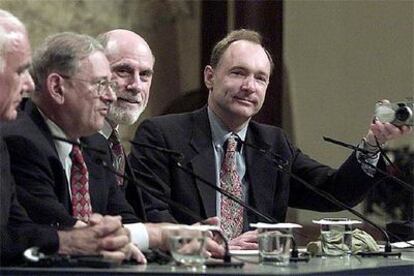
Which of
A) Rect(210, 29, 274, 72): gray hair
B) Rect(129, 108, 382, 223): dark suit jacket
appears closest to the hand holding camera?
Rect(129, 108, 382, 223): dark suit jacket

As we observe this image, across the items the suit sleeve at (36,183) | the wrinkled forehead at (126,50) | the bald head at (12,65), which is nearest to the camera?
the bald head at (12,65)

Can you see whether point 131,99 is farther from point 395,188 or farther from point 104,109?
point 395,188

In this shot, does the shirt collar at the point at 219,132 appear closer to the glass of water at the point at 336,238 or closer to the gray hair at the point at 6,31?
the glass of water at the point at 336,238

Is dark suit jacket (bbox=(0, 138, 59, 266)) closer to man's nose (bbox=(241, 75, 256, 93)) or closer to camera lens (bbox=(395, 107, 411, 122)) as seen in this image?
man's nose (bbox=(241, 75, 256, 93))

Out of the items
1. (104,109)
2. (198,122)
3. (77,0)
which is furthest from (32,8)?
(104,109)

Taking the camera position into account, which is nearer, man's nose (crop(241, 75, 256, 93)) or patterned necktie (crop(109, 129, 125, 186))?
patterned necktie (crop(109, 129, 125, 186))

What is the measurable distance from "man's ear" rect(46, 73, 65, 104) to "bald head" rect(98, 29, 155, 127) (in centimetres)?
72

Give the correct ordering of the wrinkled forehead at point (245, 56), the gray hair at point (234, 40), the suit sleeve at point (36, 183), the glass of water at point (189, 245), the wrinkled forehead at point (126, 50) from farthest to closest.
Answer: the gray hair at point (234, 40) < the wrinkled forehead at point (245, 56) < the wrinkled forehead at point (126, 50) < the suit sleeve at point (36, 183) < the glass of water at point (189, 245)

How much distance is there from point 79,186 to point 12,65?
51 cm

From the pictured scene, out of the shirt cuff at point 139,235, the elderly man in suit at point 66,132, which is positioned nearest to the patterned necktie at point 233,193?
the elderly man in suit at point 66,132

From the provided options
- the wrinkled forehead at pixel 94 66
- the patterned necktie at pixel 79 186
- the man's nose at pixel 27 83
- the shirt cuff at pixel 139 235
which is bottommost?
the shirt cuff at pixel 139 235

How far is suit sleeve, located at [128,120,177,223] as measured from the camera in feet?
16.9

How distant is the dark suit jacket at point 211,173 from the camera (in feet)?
17.6

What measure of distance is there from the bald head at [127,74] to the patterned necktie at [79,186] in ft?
2.38
